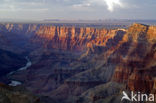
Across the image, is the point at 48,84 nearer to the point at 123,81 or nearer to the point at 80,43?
the point at 123,81

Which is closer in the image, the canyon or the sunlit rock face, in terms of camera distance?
the sunlit rock face

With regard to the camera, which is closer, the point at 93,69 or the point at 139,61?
the point at 139,61

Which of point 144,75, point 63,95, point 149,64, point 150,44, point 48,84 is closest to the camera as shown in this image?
point 144,75

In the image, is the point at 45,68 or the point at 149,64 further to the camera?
the point at 45,68

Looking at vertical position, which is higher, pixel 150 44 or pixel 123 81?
pixel 150 44

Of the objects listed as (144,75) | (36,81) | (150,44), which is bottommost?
(36,81)

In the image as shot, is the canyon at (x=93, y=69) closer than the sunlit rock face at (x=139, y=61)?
No

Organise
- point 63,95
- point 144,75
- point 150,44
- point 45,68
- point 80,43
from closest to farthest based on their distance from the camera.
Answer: point 144,75, point 150,44, point 63,95, point 45,68, point 80,43

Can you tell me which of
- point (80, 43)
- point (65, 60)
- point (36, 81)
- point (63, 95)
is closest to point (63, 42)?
point (80, 43)

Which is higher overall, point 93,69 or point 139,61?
point 139,61
